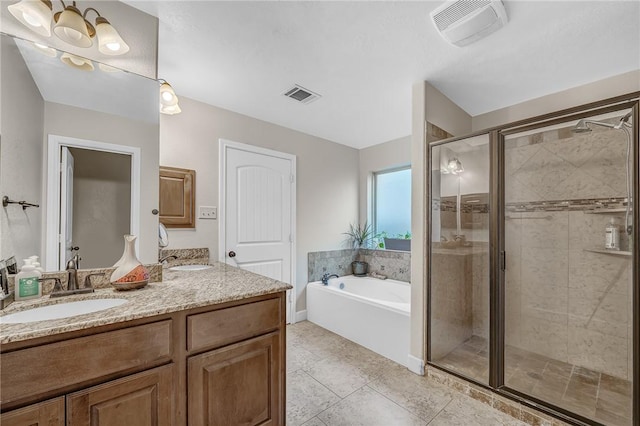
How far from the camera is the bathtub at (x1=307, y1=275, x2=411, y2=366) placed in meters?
2.31

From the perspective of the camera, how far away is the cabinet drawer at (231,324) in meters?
1.11

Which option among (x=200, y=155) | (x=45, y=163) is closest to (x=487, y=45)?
(x=200, y=155)

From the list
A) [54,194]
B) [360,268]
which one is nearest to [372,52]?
[54,194]

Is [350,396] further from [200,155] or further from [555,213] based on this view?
[200,155]

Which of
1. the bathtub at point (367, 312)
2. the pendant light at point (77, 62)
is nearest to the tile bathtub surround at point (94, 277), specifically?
the pendant light at point (77, 62)

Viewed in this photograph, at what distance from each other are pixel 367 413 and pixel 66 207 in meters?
2.06

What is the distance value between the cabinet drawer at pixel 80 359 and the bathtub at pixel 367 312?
1.84m

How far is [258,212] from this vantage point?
288cm

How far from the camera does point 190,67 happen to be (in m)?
1.97

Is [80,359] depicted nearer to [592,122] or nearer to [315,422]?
[315,422]

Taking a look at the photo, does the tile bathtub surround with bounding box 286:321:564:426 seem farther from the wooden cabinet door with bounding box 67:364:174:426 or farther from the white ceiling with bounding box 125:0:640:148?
the white ceiling with bounding box 125:0:640:148

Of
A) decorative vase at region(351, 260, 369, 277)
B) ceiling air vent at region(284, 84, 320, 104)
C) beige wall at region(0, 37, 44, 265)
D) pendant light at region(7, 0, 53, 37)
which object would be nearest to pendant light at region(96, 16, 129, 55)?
pendant light at region(7, 0, 53, 37)

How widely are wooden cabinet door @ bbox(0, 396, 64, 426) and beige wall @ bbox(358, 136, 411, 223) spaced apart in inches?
136

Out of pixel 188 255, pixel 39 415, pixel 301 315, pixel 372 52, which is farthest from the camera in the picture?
pixel 301 315
